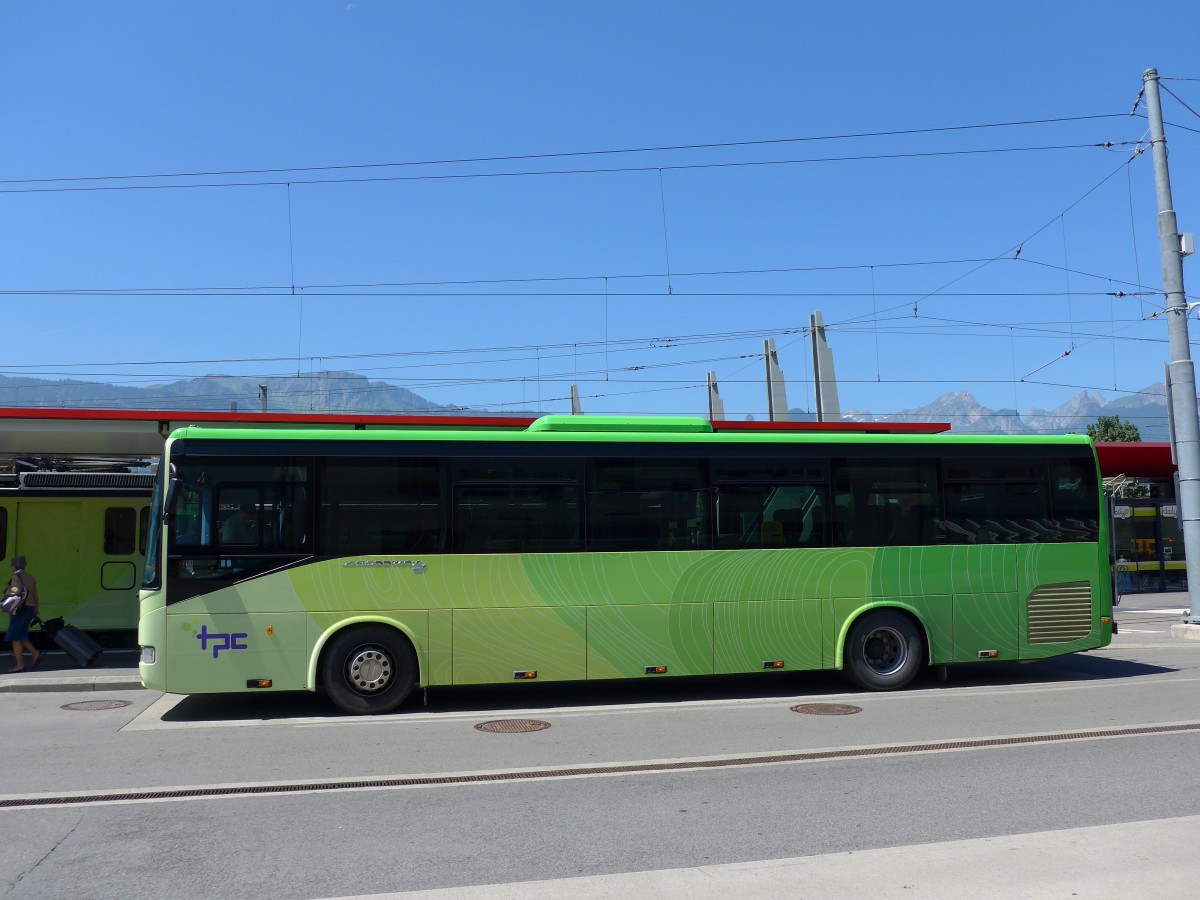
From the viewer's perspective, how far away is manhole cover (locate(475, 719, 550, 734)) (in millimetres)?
10298

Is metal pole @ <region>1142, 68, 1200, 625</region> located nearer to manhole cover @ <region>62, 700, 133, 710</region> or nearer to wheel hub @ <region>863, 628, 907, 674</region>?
wheel hub @ <region>863, 628, 907, 674</region>

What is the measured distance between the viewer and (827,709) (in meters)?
11.3

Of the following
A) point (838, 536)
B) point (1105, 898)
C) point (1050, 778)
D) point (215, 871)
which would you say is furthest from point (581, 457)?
point (1105, 898)

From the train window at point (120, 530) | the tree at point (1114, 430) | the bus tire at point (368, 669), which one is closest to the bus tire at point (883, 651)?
the bus tire at point (368, 669)

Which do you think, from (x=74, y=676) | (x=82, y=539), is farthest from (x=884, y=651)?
(x=82, y=539)

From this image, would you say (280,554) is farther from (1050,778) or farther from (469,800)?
(1050,778)

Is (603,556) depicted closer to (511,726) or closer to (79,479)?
(511,726)

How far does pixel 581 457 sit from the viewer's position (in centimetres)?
1176

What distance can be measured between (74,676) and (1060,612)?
13087 millimetres

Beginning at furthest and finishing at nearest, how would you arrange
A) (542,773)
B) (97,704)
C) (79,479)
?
(79,479)
(97,704)
(542,773)

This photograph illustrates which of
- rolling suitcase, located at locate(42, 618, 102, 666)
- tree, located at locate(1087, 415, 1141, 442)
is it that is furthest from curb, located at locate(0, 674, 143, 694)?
tree, located at locate(1087, 415, 1141, 442)

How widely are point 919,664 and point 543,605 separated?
4821mm

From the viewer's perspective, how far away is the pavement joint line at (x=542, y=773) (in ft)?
24.5

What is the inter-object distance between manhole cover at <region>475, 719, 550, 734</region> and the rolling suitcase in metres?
7.50
